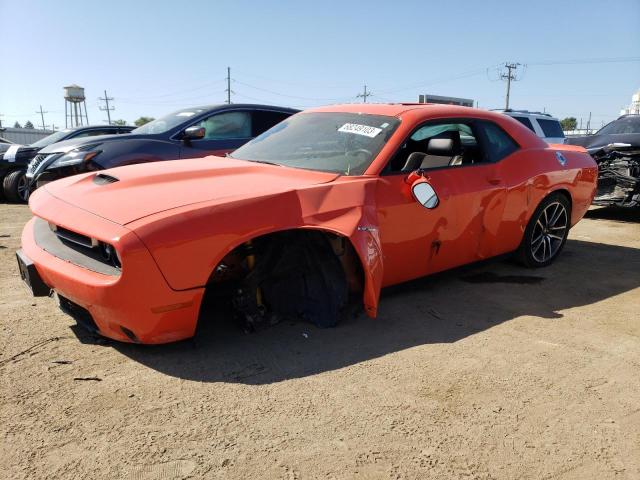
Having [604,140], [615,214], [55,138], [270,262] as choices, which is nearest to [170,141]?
[270,262]

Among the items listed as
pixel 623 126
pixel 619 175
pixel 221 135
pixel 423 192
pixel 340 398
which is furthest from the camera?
pixel 623 126

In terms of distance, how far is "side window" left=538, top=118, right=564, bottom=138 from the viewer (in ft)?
37.6

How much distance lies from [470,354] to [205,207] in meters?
1.75

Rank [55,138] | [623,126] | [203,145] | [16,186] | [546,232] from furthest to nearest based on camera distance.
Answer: [55,138] < [16,186] < [623,126] < [203,145] < [546,232]

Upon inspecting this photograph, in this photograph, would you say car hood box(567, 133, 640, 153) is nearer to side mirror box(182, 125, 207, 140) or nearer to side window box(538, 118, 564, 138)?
side window box(538, 118, 564, 138)

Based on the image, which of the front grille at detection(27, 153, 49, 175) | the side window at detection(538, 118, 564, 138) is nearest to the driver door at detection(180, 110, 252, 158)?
the front grille at detection(27, 153, 49, 175)

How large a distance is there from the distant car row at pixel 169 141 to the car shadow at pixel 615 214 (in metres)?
5.29

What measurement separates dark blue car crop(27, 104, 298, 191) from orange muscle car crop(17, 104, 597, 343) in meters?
2.65

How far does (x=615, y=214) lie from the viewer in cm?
852

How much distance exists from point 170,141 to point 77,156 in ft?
3.78

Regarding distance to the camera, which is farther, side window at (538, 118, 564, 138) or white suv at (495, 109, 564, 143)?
side window at (538, 118, 564, 138)

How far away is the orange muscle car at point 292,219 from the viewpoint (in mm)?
2600

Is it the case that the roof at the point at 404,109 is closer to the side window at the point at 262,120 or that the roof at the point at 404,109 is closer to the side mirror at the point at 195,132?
the side mirror at the point at 195,132

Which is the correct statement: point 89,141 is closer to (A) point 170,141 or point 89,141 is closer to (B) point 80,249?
(A) point 170,141
